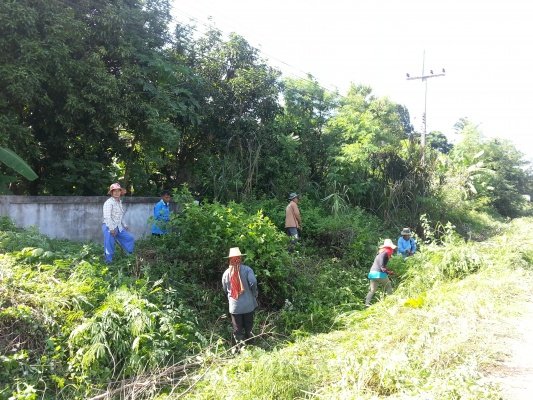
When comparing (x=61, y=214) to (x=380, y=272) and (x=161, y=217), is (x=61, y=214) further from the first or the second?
(x=380, y=272)

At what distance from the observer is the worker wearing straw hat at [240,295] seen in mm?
6582

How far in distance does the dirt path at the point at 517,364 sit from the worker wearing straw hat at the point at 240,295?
333cm

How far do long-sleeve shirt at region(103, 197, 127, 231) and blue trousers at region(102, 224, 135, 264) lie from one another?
10 cm

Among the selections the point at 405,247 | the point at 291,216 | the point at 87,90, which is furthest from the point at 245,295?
the point at 87,90

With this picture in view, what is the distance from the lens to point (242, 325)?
22.2 feet

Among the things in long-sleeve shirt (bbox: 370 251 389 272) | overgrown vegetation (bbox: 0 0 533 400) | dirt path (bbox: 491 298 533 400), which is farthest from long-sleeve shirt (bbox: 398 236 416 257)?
dirt path (bbox: 491 298 533 400)

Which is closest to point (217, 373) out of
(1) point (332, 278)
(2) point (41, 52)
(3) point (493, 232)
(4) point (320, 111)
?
(1) point (332, 278)

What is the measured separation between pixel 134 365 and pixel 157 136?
6258mm

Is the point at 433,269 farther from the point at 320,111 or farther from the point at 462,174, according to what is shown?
the point at 462,174

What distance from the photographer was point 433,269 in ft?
31.3

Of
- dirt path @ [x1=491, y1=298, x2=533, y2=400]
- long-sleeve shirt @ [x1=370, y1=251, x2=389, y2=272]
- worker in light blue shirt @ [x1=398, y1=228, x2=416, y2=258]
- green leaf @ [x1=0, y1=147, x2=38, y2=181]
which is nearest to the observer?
dirt path @ [x1=491, y1=298, x2=533, y2=400]

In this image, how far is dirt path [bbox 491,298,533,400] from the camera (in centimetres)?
414

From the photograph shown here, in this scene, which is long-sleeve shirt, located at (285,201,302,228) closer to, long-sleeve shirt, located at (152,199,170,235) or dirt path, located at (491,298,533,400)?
long-sleeve shirt, located at (152,199,170,235)

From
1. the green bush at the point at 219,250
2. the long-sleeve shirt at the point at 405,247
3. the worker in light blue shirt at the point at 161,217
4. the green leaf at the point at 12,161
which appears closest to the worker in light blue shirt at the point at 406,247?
the long-sleeve shirt at the point at 405,247
